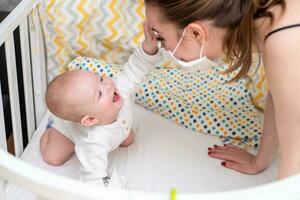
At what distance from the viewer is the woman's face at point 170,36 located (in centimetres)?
97

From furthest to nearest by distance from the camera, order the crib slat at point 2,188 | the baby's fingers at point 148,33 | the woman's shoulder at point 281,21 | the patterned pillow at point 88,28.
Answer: the patterned pillow at point 88,28 < the baby's fingers at point 148,33 < the woman's shoulder at point 281,21 < the crib slat at point 2,188

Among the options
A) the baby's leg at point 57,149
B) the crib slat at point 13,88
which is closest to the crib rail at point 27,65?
the crib slat at point 13,88

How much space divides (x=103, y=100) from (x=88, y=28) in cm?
41

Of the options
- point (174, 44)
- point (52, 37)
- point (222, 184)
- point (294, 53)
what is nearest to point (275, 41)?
point (294, 53)

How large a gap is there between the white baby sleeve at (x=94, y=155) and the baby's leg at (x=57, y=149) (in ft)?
0.29

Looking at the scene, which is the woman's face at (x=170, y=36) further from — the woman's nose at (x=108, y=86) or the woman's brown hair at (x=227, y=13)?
the woman's nose at (x=108, y=86)

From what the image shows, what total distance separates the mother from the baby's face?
10.2 inches

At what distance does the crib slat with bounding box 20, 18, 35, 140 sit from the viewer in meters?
1.37

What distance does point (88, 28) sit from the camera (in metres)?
1.55

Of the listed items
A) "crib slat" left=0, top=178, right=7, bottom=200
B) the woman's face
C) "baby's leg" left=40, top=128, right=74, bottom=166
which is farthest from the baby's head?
"crib slat" left=0, top=178, right=7, bottom=200

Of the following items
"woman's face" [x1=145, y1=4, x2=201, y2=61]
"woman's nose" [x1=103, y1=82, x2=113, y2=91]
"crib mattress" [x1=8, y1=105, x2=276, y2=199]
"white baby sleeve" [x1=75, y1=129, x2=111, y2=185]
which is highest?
"woman's face" [x1=145, y1=4, x2=201, y2=61]

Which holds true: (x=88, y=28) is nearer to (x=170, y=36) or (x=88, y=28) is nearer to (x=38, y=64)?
(x=38, y=64)

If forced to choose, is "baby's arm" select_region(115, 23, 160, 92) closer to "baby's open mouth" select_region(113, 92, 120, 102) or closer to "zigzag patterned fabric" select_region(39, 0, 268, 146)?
"baby's open mouth" select_region(113, 92, 120, 102)

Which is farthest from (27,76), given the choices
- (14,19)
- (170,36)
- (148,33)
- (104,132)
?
(170,36)
